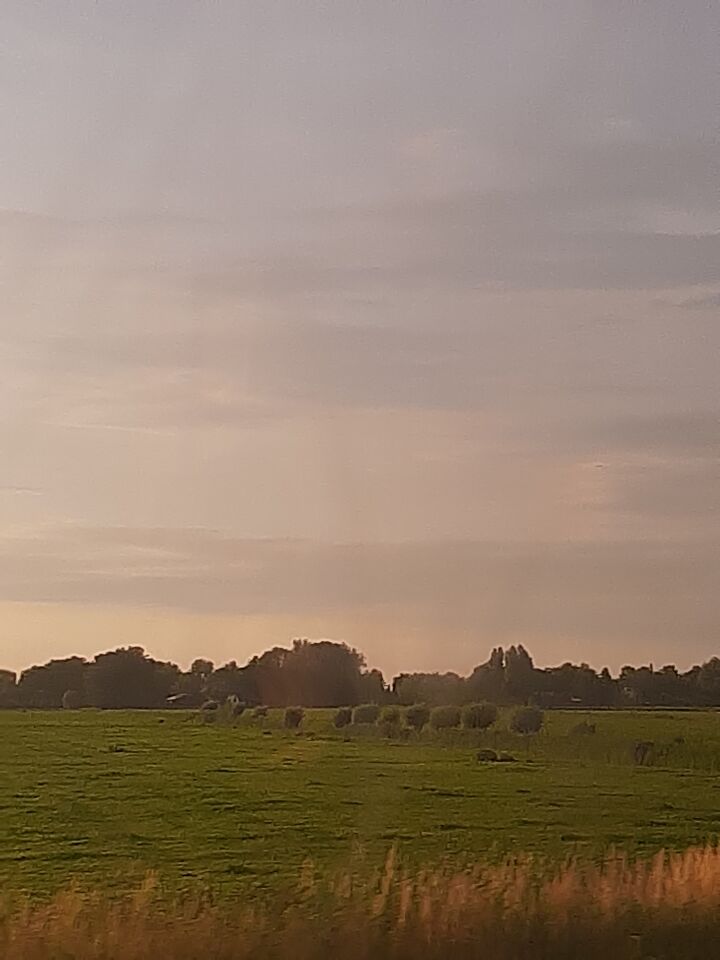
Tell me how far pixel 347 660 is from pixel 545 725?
30.8 feet

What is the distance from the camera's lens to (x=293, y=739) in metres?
63.1

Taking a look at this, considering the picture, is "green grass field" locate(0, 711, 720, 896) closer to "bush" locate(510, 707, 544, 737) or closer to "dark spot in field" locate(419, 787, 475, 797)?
"dark spot in field" locate(419, 787, 475, 797)

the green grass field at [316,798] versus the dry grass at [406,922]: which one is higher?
the green grass field at [316,798]

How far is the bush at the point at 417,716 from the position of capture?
57469 mm

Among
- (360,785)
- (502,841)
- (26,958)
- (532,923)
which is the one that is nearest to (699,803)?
(360,785)

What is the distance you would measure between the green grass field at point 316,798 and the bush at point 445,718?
87cm

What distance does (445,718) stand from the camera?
193 feet

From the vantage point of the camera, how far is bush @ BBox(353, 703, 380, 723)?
61625mm

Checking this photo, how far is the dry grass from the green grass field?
16.5 ft

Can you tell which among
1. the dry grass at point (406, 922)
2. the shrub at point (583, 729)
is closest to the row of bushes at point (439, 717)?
the shrub at point (583, 729)

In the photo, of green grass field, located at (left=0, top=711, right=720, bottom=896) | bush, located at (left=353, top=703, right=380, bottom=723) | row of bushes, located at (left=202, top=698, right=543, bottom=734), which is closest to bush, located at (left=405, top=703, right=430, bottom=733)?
row of bushes, located at (left=202, top=698, right=543, bottom=734)

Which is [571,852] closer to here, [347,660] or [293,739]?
[347,660]

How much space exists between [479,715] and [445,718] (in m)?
1.34

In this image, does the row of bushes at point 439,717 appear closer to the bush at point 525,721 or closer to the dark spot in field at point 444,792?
the bush at point 525,721
